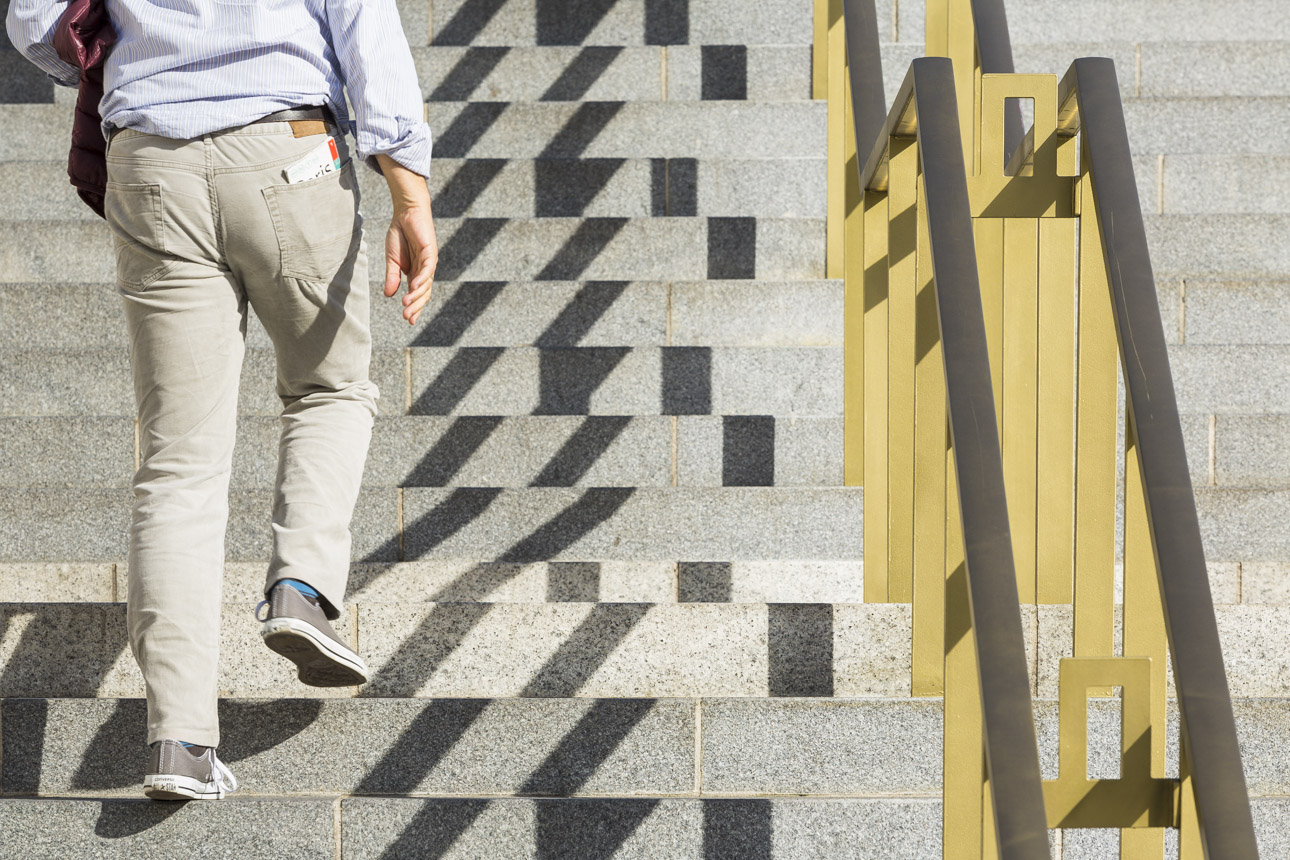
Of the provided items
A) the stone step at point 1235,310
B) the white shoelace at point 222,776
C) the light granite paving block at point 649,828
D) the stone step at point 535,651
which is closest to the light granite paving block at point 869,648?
the stone step at point 535,651

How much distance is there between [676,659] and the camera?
7.27 feet

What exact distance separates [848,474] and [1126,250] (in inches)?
46.5

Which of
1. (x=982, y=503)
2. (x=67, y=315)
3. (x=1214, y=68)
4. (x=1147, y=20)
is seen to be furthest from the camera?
(x=1147, y=20)

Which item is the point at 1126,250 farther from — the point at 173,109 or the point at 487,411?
the point at 487,411

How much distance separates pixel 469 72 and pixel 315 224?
97.1 inches

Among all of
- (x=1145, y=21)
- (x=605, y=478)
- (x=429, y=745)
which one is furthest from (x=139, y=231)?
(x=1145, y=21)

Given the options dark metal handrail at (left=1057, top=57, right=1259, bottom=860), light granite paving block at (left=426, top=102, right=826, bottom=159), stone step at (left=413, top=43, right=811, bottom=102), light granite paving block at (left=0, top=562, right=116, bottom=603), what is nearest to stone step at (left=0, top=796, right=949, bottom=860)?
dark metal handrail at (left=1057, top=57, right=1259, bottom=860)

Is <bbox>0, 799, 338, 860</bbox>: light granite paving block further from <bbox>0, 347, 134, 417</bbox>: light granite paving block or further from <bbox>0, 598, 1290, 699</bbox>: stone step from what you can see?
<bbox>0, 347, 134, 417</bbox>: light granite paving block

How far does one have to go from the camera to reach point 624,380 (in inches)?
123

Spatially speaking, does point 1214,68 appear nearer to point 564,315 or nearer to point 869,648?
point 564,315

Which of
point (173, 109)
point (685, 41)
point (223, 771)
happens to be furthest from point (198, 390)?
point (685, 41)

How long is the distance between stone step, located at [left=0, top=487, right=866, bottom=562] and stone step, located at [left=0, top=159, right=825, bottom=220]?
52.3 inches

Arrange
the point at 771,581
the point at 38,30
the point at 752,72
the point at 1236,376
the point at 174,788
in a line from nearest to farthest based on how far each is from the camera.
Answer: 1. the point at 174,788
2. the point at 38,30
3. the point at 771,581
4. the point at 1236,376
5. the point at 752,72

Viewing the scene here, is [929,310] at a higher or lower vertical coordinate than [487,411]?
higher
